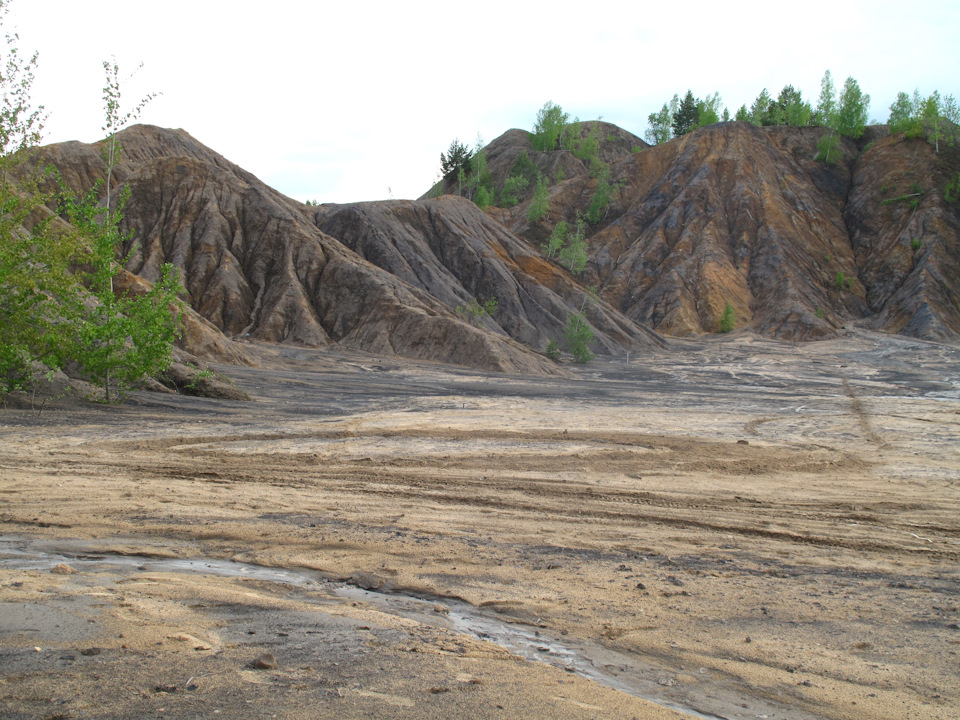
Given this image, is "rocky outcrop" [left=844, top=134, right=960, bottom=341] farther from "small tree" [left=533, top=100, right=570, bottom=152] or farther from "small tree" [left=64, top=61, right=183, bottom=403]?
"small tree" [left=64, top=61, right=183, bottom=403]

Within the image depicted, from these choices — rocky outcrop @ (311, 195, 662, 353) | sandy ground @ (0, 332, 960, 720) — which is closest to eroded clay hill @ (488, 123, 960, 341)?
rocky outcrop @ (311, 195, 662, 353)

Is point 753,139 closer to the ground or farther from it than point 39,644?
farther from it

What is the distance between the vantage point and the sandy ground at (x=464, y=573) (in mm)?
3840

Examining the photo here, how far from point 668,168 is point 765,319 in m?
24.6

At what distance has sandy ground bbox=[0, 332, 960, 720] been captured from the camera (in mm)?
3840

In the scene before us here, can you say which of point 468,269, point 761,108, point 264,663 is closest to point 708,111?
point 761,108

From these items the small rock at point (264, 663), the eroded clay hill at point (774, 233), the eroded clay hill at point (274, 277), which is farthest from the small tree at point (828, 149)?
the small rock at point (264, 663)

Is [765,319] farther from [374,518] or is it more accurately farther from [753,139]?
[374,518]

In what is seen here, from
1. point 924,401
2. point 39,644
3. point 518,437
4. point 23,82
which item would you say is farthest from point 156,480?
point 924,401

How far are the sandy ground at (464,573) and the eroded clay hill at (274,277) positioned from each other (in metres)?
22.6

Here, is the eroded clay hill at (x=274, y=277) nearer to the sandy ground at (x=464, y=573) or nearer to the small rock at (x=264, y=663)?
the sandy ground at (x=464, y=573)

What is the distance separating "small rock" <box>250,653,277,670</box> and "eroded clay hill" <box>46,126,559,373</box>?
30.8 m

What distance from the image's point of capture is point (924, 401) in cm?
2570

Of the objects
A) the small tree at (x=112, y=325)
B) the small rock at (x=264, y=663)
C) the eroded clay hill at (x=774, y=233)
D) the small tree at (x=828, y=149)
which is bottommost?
the small rock at (x=264, y=663)
